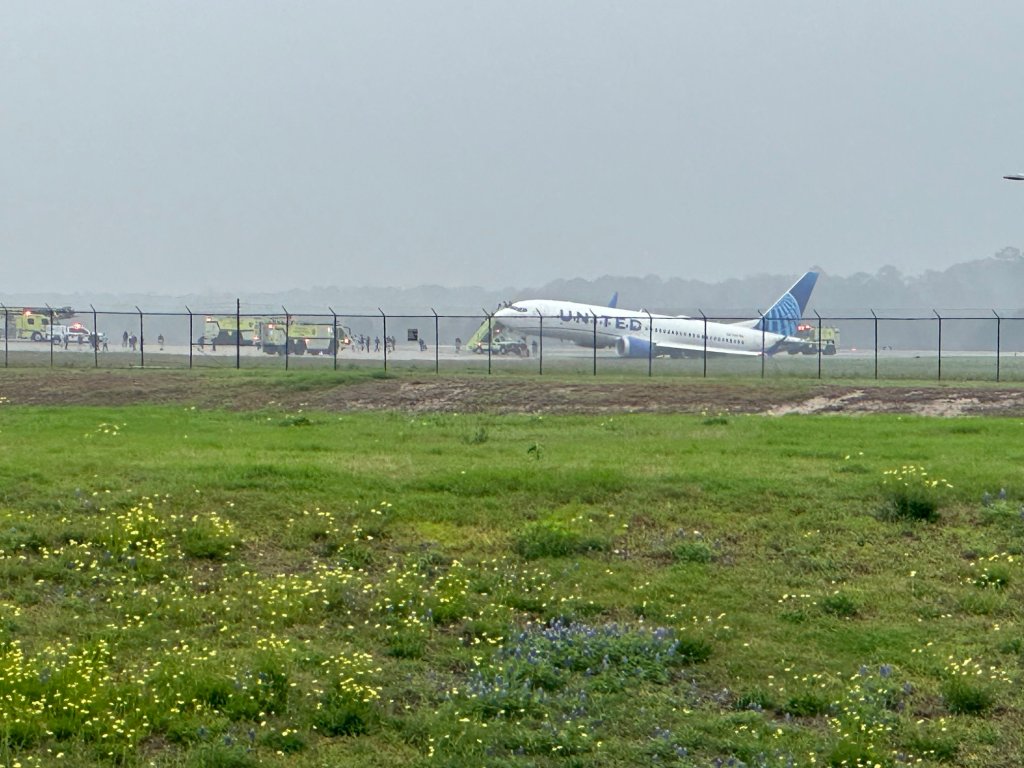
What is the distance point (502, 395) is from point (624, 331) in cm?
3688

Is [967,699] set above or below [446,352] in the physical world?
below

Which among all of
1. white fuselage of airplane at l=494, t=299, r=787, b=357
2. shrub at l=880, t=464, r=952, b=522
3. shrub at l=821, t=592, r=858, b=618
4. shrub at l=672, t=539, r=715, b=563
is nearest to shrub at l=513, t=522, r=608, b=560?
shrub at l=672, t=539, r=715, b=563

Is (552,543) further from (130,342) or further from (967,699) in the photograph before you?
(130,342)

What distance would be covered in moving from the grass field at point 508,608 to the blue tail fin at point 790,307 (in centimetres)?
5973

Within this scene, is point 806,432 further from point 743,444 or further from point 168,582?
point 168,582

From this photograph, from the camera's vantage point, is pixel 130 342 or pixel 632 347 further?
pixel 130 342

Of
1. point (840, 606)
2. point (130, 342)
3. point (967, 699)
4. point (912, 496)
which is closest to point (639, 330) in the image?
point (130, 342)

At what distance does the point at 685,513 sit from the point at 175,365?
1415 inches

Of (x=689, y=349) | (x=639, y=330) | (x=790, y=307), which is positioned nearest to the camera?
(x=689, y=349)

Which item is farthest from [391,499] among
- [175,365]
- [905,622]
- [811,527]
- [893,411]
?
[175,365]

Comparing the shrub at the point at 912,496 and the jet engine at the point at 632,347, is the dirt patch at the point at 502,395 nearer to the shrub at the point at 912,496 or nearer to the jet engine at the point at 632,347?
the shrub at the point at 912,496

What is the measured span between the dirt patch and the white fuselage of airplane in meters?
24.5

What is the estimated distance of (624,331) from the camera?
67.4m

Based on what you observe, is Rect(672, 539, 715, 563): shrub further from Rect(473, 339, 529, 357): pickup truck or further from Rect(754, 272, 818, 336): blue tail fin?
Rect(754, 272, 818, 336): blue tail fin
